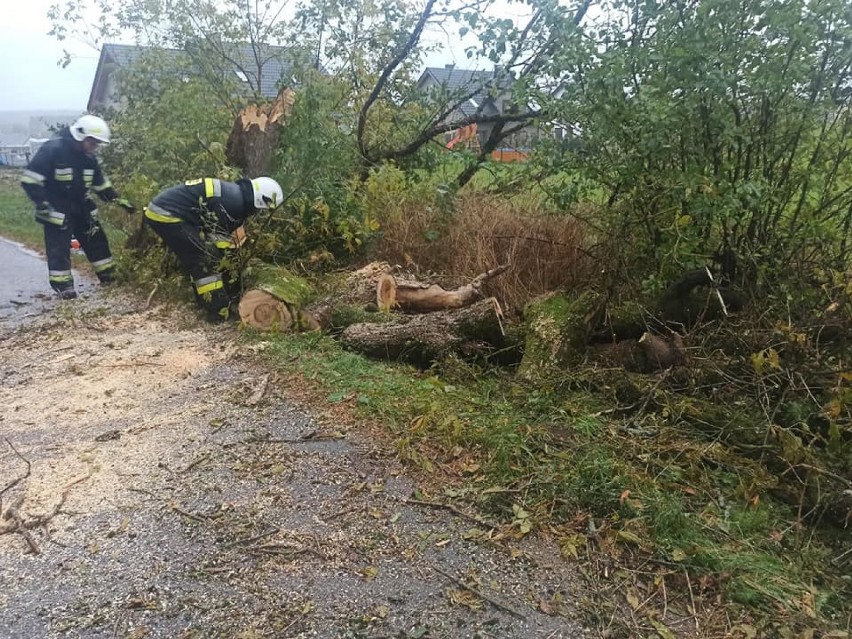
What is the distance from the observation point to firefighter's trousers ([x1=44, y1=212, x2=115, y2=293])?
23.2 feet

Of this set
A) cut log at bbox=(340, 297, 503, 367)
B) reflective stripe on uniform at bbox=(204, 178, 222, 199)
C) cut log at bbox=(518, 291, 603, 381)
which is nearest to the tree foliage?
cut log at bbox=(518, 291, 603, 381)

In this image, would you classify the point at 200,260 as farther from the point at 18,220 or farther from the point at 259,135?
the point at 18,220

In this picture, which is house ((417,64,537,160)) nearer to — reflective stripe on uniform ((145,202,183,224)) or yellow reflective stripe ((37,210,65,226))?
reflective stripe on uniform ((145,202,183,224))

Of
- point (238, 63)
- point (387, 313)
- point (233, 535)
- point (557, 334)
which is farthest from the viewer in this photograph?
point (238, 63)

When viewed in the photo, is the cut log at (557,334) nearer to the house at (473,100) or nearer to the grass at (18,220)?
the house at (473,100)

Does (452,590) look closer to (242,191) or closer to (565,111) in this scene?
(565,111)

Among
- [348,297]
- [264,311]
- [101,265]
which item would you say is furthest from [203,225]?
[101,265]

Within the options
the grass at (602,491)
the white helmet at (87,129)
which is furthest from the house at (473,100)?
the grass at (602,491)

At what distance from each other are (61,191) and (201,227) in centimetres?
251

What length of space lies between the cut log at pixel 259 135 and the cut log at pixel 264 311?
2.28m

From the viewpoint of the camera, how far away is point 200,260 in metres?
5.73

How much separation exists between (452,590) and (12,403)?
11.1 ft

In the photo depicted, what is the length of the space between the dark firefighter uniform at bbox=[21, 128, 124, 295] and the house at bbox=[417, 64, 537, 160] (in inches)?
159

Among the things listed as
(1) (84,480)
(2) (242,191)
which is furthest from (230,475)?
(2) (242,191)
